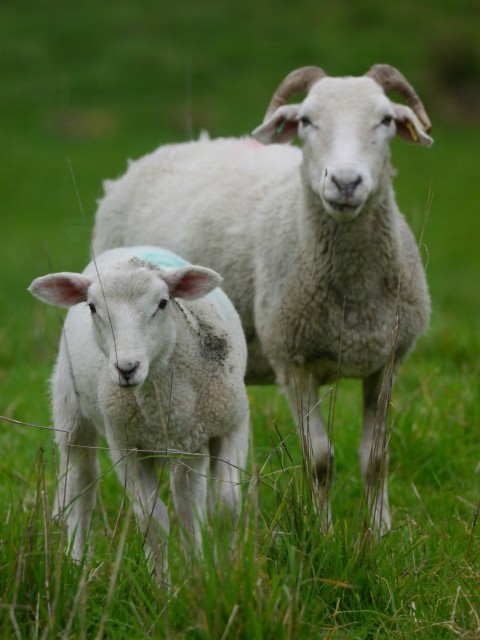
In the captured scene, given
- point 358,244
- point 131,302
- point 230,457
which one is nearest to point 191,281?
point 131,302

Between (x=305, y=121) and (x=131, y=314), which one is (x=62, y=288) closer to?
(x=131, y=314)

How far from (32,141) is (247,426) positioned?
20.5 m

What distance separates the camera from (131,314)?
11.5 feet

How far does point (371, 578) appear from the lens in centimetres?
315

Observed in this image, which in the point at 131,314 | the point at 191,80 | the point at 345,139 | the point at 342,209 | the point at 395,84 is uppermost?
the point at 191,80

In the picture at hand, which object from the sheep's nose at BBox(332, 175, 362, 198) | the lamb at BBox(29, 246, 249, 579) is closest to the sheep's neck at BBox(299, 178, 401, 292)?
the sheep's nose at BBox(332, 175, 362, 198)

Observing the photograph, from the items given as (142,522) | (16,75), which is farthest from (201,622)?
(16,75)

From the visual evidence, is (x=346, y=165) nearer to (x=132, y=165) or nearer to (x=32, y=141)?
(x=132, y=165)

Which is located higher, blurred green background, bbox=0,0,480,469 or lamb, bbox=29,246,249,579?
blurred green background, bbox=0,0,480,469

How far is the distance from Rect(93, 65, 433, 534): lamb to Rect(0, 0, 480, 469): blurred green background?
33.2 ft

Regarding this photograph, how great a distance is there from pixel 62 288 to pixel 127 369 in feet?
1.89

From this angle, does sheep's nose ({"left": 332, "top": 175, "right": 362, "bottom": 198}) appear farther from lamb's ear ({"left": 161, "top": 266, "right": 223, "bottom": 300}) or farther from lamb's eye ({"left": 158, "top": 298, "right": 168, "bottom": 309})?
lamb's eye ({"left": 158, "top": 298, "right": 168, "bottom": 309})

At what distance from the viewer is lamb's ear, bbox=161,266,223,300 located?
12.0 ft

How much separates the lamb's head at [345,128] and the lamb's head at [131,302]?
0.90 metres
